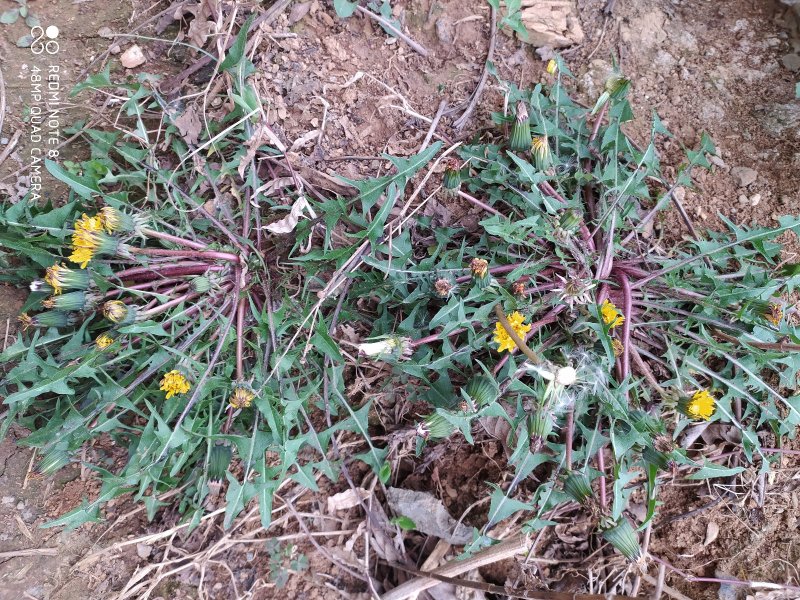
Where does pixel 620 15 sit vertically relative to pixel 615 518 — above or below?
above

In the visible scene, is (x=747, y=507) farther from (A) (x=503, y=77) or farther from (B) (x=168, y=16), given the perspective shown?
(B) (x=168, y=16)

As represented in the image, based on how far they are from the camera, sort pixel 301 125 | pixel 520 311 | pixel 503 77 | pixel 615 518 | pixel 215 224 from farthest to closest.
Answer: pixel 503 77
pixel 301 125
pixel 215 224
pixel 520 311
pixel 615 518

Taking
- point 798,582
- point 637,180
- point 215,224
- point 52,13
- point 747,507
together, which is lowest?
point 798,582

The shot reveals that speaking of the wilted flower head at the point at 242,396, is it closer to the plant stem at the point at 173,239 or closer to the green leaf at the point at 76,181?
the plant stem at the point at 173,239

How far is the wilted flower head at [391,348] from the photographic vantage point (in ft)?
6.48

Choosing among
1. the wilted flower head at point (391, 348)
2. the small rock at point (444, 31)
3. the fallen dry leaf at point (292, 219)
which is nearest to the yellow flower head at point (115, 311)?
the fallen dry leaf at point (292, 219)

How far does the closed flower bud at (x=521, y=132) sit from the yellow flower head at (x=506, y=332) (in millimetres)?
712

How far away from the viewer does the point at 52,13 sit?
2549mm

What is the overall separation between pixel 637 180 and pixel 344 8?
4.81ft

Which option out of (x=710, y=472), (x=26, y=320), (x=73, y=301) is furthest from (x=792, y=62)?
(x=26, y=320)

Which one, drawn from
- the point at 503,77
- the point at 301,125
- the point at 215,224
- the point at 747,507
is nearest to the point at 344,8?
the point at 301,125

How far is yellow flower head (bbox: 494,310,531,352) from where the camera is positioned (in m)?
1.95

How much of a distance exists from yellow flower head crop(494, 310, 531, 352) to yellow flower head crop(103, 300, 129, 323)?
1364 millimetres

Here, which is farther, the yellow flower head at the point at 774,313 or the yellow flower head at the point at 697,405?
the yellow flower head at the point at 774,313
